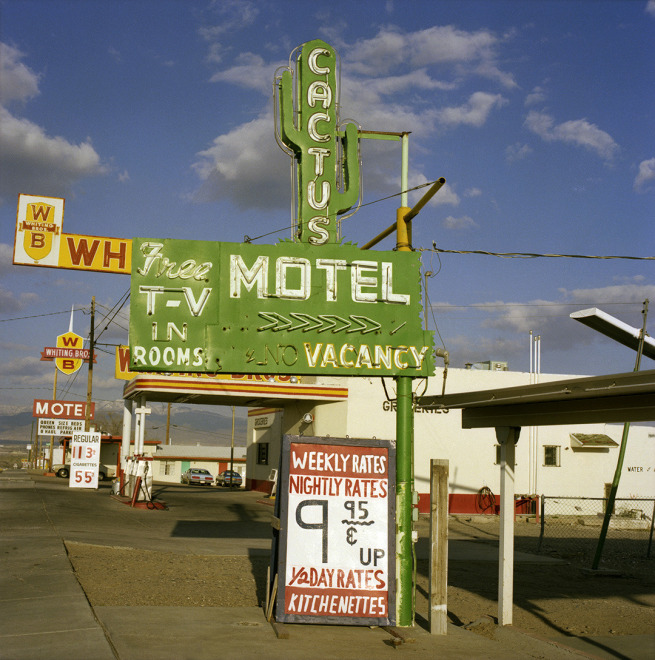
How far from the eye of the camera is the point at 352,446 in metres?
10.1

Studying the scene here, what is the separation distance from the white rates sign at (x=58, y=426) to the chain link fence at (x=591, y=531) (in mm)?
38822

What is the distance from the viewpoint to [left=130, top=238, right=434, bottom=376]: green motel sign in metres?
9.97

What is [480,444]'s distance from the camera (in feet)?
109

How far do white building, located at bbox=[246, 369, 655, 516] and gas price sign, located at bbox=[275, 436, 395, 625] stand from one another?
67.3 ft

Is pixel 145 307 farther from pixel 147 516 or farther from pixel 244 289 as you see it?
pixel 147 516

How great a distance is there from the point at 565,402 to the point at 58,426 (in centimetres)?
5452

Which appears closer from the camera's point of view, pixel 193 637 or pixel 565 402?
pixel 193 637

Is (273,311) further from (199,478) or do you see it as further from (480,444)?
(199,478)

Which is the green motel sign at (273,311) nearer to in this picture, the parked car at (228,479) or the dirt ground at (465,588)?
the dirt ground at (465,588)

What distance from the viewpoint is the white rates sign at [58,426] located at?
2297 inches

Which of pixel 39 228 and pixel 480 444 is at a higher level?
pixel 39 228

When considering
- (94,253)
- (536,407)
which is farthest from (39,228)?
(536,407)

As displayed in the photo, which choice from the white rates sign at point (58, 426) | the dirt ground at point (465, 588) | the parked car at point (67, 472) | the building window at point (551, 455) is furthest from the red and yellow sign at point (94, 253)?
the white rates sign at point (58, 426)

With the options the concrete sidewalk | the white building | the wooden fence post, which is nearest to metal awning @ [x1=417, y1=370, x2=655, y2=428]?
the wooden fence post
